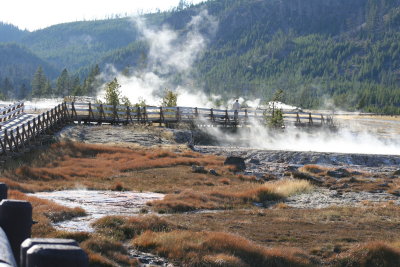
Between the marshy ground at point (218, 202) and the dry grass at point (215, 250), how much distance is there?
3 centimetres

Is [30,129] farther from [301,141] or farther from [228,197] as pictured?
[301,141]

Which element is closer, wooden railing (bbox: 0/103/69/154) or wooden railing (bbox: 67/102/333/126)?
wooden railing (bbox: 0/103/69/154)

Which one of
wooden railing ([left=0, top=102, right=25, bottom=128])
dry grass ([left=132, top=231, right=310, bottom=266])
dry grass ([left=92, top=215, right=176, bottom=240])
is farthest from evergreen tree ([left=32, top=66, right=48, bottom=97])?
dry grass ([left=132, top=231, right=310, bottom=266])

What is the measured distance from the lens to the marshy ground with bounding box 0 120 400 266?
13.6 metres

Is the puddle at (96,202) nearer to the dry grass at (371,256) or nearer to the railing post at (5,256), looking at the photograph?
the dry grass at (371,256)

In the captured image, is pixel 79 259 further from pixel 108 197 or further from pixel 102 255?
pixel 108 197

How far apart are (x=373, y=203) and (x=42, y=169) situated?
15645mm

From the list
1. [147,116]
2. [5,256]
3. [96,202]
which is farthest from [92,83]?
[5,256]

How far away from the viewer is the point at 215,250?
13.5 meters

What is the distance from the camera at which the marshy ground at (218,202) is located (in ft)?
44.7

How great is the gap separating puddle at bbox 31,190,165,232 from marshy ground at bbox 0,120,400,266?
1.42 feet

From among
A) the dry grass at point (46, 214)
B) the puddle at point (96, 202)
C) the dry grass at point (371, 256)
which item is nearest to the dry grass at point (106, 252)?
the dry grass at point (46, 214)

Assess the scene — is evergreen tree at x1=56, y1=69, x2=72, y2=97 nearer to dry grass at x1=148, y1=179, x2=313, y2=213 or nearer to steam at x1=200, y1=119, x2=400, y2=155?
steam at x1=200, y1=119, x2=400, y2=155

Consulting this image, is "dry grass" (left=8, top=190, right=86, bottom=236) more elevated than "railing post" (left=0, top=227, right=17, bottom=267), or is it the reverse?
"railing post" (left=0, top=227, right=17, bottom=267)
